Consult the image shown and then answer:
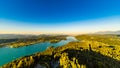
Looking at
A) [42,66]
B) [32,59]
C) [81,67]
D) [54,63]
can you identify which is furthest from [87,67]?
[32,59]

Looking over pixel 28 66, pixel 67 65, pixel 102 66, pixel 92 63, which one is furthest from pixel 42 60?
pixel 102 66

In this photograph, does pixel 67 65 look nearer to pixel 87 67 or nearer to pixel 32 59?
pixel 87 67

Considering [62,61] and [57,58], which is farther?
[57,58]

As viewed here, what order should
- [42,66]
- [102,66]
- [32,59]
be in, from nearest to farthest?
1. [42,66]
2. [32,59]
3. [102,66]

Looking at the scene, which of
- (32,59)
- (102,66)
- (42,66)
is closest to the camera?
(42,66)

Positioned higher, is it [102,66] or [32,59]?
[32,59]

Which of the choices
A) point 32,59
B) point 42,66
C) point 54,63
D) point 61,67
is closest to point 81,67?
point 61,67

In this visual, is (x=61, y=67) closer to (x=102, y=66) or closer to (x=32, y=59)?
(x=32, y=59)

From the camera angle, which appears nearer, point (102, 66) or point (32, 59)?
point (32, 59)
